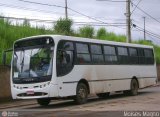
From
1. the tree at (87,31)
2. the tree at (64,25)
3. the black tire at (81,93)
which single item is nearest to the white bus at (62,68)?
the black tire at (81,93)

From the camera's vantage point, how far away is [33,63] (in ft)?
66.6

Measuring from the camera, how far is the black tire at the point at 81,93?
21.3 m

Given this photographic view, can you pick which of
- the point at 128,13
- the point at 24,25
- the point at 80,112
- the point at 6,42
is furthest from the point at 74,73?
the point at 128,13

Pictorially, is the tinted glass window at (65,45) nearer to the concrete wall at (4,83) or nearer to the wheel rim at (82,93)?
the wheel rim at (82,93)

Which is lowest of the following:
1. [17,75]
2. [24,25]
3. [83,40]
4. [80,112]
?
[80,112]

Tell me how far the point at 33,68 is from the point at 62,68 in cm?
124

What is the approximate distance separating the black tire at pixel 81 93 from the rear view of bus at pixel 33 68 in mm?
2017

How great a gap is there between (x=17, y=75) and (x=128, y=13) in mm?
21255

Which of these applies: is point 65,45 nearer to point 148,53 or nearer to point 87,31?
point 148,53

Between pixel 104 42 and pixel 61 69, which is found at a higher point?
pixel 104 42

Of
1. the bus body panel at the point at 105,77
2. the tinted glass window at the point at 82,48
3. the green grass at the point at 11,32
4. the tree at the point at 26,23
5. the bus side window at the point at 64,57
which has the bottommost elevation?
the bus body panel at the point at 105,77

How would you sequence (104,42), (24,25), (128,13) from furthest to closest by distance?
(128,13)
(24,25)
(104,42)

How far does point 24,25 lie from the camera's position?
34.2 m

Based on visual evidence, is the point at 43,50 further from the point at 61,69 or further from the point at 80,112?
the point at 80,112
